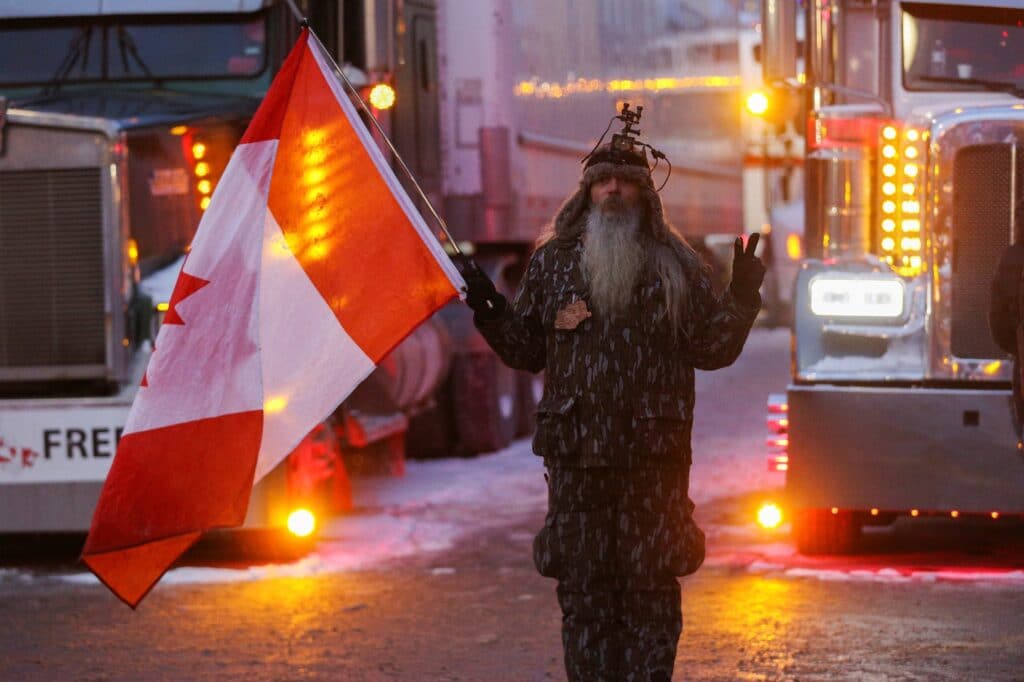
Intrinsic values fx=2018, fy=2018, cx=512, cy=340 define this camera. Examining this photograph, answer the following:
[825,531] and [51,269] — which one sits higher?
[51,269]

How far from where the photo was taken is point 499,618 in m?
8.41

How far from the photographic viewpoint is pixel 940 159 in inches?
361

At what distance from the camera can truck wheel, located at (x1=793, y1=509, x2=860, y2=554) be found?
9688mm

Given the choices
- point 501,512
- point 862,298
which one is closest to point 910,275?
point 862,298

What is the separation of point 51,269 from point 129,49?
1.54 metres

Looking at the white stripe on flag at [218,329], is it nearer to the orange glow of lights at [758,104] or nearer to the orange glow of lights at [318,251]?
the orange glow of lights at [318,251]

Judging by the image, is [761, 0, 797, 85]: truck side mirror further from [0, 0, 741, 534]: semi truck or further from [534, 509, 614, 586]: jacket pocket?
[534, 509, 614, 586]: jacket pocket

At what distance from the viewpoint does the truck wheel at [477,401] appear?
14.7 m

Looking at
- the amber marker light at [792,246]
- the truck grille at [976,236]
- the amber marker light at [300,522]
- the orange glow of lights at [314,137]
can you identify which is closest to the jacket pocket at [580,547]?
the orange glow of lights at [314,137]

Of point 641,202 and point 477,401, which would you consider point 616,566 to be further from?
point 477,401

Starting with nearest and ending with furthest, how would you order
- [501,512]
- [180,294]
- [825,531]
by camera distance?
[180,294] → [825,531] → [501,512]

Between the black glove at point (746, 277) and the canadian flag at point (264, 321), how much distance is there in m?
1.00

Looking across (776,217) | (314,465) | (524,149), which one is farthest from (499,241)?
(776,217)

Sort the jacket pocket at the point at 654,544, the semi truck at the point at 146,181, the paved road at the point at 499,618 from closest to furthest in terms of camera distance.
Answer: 1. the jacket pocket at the point at 654,544
2. the paved road at the point at 499,618
3. the semi truck at the point at 146,181
